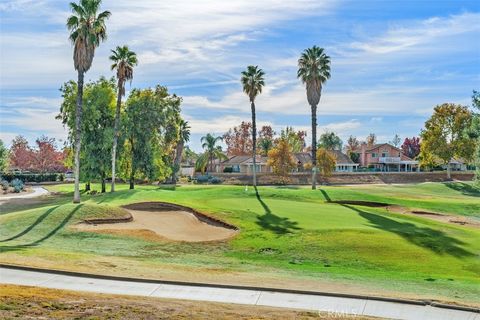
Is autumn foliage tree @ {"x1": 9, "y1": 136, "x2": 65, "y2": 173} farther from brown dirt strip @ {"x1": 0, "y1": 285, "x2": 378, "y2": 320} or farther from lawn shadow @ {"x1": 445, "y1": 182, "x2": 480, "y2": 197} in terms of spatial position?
brown dirt strip @ {"x1": 0, "y1": 285, "x2": 378, "y2": 320}

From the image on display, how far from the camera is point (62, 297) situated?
14.4 meters

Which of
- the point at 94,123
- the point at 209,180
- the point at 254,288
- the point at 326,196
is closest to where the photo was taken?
the point at 254,288

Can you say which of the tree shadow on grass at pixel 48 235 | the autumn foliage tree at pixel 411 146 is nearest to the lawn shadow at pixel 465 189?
the tree shadow on grass at pixel 48 235

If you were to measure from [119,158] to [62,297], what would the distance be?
50.7m

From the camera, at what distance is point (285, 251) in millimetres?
27156

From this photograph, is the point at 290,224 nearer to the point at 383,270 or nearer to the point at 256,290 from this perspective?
the point at 383,270

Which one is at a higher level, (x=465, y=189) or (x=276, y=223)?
(x=465, y=189)

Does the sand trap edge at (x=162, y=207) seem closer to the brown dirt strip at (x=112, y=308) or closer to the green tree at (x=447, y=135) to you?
the brown dirt strip at (x=112, y=308)

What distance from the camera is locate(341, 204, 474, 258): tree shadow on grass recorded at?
92.6 feet

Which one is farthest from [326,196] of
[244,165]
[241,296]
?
[244,165]

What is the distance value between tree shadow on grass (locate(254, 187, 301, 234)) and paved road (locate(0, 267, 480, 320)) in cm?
1442

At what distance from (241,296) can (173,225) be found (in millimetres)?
18111

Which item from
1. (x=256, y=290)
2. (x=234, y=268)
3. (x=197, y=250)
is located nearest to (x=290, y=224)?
(x=197, y=250)

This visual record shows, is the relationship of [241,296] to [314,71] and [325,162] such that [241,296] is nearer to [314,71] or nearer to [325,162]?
[314,71]
